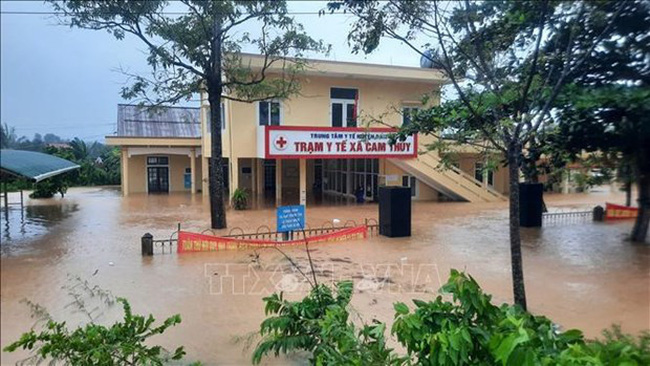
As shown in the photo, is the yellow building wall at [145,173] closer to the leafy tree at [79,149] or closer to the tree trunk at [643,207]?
the leafy tree at [79,149]

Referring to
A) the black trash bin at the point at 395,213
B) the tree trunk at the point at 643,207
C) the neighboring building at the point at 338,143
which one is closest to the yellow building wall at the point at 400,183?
the neighboring building at the point at 338,143

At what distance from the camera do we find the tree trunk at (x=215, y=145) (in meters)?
4.84

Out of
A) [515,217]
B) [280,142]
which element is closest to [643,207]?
[515,217]

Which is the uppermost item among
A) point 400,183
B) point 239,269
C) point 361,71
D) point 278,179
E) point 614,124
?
point 361,71

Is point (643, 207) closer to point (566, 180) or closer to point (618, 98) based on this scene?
point (566, 180)

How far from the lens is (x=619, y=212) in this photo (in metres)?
3.19

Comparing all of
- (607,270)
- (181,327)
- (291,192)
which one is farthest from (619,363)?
(291,192)

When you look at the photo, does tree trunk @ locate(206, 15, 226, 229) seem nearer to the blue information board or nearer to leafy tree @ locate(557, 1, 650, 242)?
the blue information board

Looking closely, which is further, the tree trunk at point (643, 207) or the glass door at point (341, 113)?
the glass door at point (341, 113)

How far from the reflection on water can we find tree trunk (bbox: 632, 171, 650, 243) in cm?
329

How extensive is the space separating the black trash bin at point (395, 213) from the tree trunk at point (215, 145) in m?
2.67

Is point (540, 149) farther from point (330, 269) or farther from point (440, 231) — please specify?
point (440, 231)

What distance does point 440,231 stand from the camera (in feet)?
23.9

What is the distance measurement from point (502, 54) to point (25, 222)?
10.2ft
